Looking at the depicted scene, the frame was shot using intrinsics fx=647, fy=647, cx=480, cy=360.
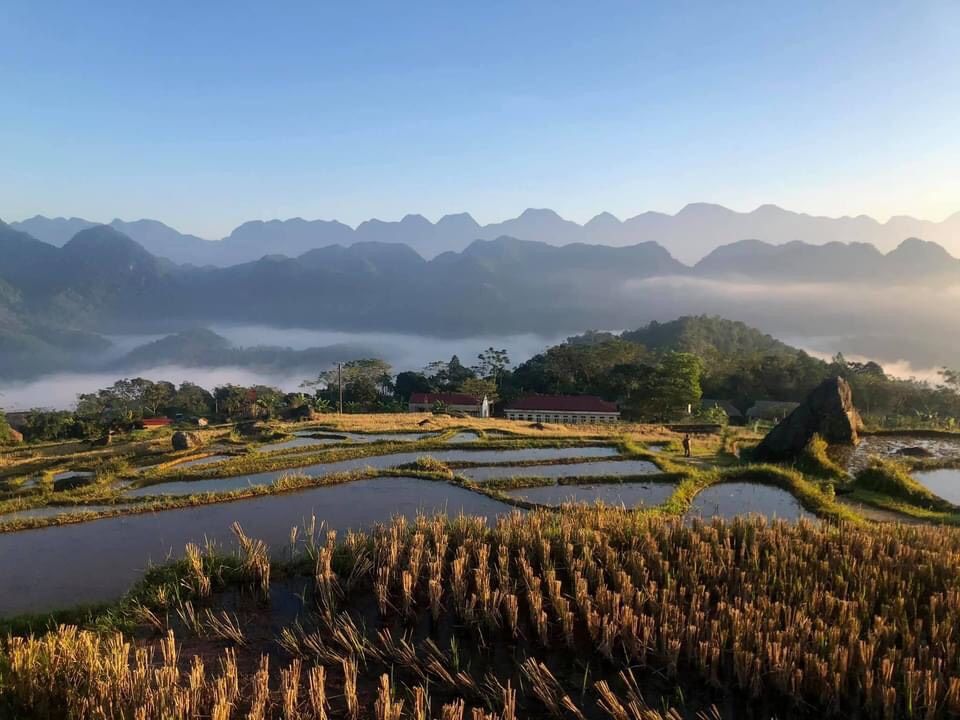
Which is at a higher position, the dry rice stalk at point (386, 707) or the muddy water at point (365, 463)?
the dry rice stalk at point (386, 707)

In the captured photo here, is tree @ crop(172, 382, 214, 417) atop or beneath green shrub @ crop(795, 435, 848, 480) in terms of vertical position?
beneath

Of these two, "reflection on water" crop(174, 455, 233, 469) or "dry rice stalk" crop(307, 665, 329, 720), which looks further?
"reflection on water" crop(174, 455, 233, 469)

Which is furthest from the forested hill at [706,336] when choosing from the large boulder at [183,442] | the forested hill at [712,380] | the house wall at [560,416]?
the large boulder at [183,442]

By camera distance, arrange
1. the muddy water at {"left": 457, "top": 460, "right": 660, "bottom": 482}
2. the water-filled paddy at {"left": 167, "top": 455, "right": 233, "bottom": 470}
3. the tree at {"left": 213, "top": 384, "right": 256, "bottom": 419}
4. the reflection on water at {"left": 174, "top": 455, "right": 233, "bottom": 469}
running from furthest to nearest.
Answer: the tree at {"left": 213, "top": 384, "right": 256, "bottom": 419} → the reflection on water at {"left": 174, "top": 455, "right": 233, "bottom": 469} → the water-filled paddy at {"left": 167, "top": 455, "right": 233, "bottom": 470} → the muddy water at {"left": 457, "top": 460, "right": 660, "bottom": 482}

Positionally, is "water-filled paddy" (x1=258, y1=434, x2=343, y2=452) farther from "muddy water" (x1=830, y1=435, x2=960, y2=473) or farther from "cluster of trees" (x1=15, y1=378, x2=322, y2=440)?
"cluster of trees" (x1=15, y1=378, x2=322, y2=440)

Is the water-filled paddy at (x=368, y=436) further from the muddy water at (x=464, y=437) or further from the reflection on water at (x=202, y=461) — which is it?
the reflection on water at (x=202, y=461)

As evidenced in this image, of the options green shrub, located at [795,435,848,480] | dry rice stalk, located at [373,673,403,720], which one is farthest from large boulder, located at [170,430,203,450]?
dry rice stalk, located at [373,673,403,720]
